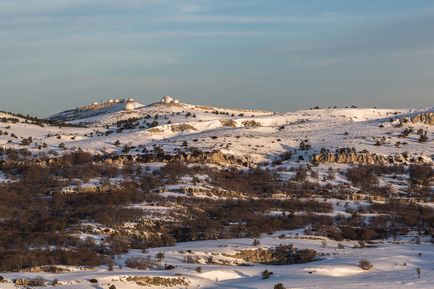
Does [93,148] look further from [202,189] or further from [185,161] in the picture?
[202,189]

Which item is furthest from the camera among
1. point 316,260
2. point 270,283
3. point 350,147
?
point 350,147

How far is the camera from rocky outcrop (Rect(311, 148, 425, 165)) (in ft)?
171

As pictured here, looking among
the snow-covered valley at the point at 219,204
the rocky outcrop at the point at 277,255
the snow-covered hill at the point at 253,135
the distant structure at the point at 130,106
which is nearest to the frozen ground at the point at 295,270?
the snow-covered valley at the point at 219,204

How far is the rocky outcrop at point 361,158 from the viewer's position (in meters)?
52.0

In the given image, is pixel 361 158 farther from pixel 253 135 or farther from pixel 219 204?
pixel 219 204

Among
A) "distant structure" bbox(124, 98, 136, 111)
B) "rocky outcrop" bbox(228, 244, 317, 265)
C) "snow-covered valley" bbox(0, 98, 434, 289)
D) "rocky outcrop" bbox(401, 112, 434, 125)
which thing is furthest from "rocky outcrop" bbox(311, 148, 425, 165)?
"distant structure" bbox(124, 98, 136, 111)

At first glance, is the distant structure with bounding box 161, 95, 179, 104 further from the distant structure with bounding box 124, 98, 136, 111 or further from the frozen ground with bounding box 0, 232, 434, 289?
the frozen ground with bounding box 0, 232, 434, 289

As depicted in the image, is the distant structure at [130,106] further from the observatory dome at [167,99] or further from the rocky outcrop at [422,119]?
the rocky outcrop at [422,119]

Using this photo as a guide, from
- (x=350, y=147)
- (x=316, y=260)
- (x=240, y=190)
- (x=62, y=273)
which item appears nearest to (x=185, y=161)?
(x=240, y=190)

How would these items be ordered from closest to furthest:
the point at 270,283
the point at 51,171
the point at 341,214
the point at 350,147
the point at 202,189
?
the point at 270,283 → the point at 341,214 → the point at 202,189 → the point at 51,171 → the point at 350,147

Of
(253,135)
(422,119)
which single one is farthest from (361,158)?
(422,119)

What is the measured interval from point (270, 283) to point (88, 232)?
447 inches

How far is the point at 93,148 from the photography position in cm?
5516

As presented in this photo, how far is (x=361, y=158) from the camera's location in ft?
172
